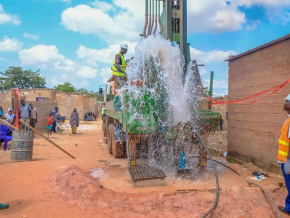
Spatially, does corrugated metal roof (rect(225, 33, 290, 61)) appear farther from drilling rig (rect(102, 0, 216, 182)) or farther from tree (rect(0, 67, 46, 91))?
tree (rect(0, 67, 46, 91))

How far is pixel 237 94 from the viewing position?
730cm

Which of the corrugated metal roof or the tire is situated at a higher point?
the corrugated metal roof

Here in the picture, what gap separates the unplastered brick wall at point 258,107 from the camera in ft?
18.4

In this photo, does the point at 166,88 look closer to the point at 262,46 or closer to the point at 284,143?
the point at 262,46

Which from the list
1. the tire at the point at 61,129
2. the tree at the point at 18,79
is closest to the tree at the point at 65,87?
the tree at the point at 18,79

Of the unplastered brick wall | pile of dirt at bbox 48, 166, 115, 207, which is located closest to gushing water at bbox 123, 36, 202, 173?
the unplastered brick wall

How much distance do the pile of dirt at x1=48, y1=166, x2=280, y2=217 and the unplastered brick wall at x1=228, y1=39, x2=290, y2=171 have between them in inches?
81.7

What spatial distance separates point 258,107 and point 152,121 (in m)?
2.93

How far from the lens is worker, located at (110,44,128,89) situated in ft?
23.8

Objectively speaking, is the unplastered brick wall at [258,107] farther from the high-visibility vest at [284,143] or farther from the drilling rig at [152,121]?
the high-visibility vest at [284,143]

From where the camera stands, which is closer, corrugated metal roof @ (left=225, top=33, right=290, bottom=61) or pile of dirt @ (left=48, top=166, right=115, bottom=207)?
pile of dirt @ (left=48, top=166, right=115, bottom=207)

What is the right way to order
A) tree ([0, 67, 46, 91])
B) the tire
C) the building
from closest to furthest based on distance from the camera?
the tire < the building < tree ([0, 67, 46, 91])

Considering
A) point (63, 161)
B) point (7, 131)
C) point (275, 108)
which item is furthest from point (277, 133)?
point (7, 131)

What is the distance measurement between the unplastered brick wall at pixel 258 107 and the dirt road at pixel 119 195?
28.2 inches
